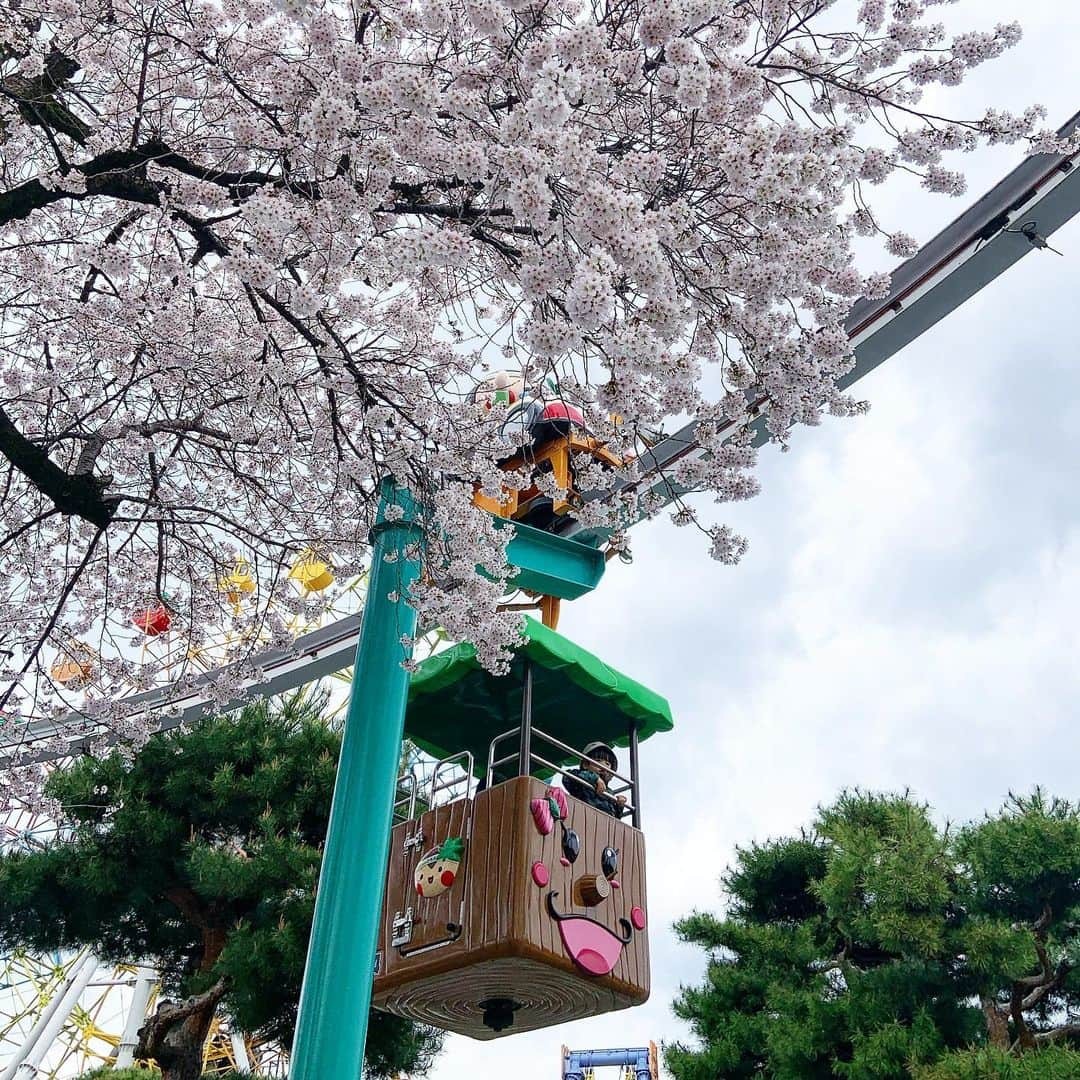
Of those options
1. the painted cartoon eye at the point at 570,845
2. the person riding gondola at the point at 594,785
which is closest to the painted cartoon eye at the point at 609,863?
the painted cartoon eye at the point at 570,845

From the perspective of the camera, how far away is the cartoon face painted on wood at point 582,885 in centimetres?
540

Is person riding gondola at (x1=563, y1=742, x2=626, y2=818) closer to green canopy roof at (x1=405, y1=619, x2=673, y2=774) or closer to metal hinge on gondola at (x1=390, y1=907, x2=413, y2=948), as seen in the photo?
green canopy roof at (x1=405, y1=619, x2=673, y2=774)

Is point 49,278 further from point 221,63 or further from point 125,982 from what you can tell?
point 125,982

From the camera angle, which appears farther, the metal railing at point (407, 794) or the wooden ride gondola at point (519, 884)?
the metal railing at point (407, 794)

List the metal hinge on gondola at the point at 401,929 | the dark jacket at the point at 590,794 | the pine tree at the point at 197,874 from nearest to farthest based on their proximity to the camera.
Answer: the metal hinge on gondola at the point at 401,929
the dark jacket at the point at 590,794
the pine tree at the point at 197,874

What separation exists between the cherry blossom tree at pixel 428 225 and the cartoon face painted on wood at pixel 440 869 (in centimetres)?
150

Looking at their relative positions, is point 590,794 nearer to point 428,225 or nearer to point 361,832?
point 361,832

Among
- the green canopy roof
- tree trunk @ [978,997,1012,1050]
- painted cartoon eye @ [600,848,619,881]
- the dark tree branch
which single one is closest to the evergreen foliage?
tree trunk @ [978,997,1012,1050]

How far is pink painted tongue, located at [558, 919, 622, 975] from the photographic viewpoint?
17.6 ft

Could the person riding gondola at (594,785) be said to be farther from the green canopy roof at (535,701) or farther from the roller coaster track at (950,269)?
the roller coaster track at (950,269)

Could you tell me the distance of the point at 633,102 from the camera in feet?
11.2

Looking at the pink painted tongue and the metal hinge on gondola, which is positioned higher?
the metal hinge on gondola

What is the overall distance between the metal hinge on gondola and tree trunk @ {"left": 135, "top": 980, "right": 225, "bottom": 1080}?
336 centimetres

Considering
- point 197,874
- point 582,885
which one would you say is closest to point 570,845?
point 582,885
